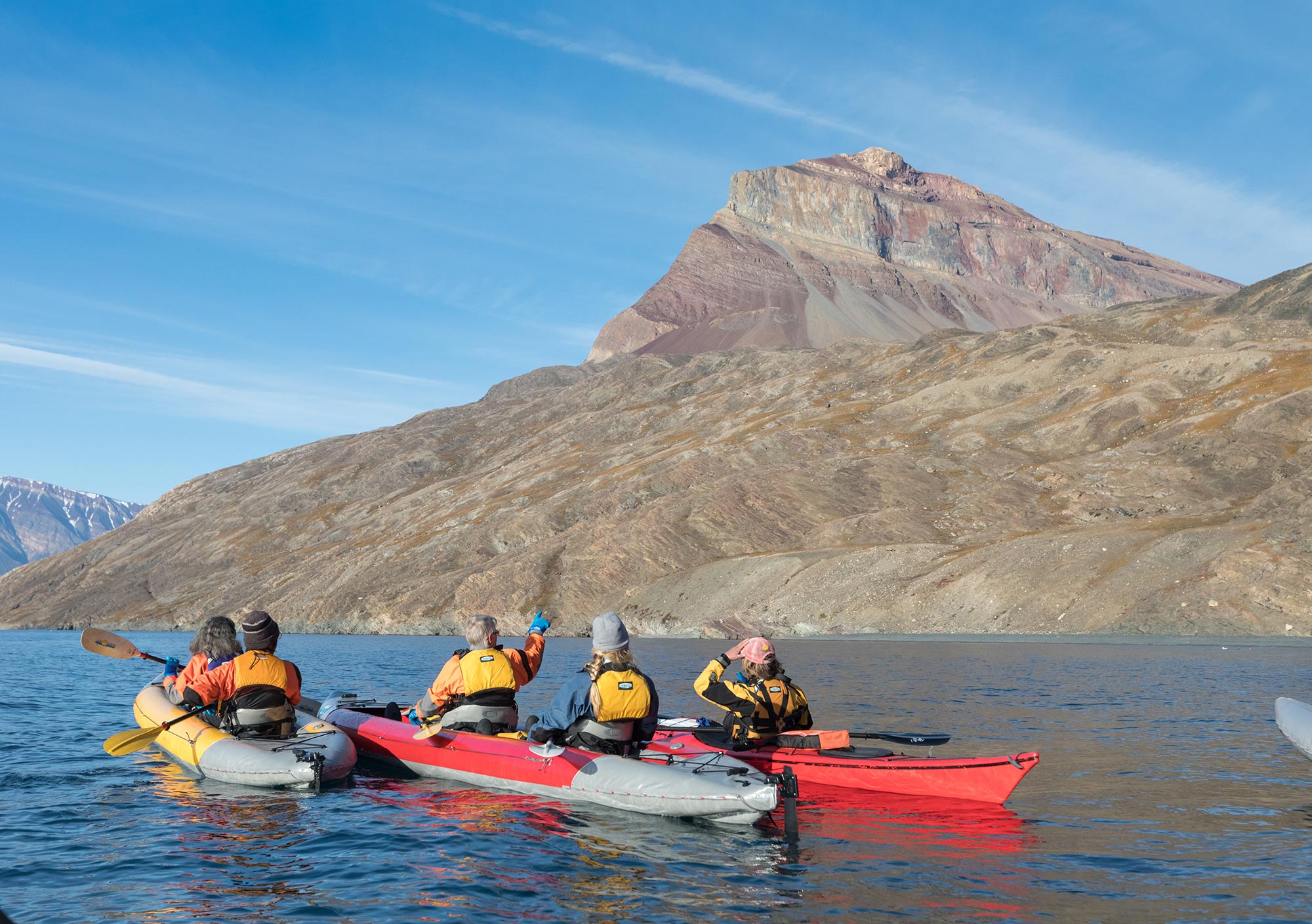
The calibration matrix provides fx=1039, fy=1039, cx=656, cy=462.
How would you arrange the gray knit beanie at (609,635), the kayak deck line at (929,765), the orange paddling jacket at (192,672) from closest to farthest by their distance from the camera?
the gray knit beanie at (609,635)
the kayak deck line at (929,765)
the orange paddling jacket at (192,672)

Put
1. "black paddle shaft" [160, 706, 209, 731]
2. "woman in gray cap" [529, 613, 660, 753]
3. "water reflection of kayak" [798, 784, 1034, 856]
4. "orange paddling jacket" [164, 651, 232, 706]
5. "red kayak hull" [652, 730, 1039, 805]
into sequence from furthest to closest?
"black paddle shaft" [160, 706, 209, 731]
"orange paddling jacket" [164, 651, 232, 706]
"red kayak hull" [652, 730, 1039, 805]
"woman in gray cap" [529, 613, 660, 753]
"water reflection of kayak" [798, 784, 1034, 856]

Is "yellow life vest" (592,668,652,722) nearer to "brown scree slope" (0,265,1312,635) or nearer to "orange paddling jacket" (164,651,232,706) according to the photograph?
"orange paddling jacket" (164,651,232,706)

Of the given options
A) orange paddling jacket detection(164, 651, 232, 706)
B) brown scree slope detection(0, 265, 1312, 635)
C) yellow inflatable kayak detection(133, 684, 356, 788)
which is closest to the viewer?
yellow inflatable kayak detection(133, 684, 356, 788)

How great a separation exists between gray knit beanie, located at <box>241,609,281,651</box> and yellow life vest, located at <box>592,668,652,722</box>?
5.75 meters

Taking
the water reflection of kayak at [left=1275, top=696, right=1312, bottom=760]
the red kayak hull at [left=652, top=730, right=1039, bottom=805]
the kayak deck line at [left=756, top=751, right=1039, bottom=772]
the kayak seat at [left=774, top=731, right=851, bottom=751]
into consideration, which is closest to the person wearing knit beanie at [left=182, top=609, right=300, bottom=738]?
the red kayak hull at [left=652, top=730, right=1039, bottom=805]

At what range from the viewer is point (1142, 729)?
86.3 feet

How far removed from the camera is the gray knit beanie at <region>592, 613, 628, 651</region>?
52.3 ft

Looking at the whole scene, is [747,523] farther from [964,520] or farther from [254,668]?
[254,668]

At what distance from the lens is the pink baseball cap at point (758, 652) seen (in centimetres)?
1795

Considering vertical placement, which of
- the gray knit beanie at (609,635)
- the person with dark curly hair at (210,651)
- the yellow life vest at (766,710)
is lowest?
the yellow life vest at (766,710)

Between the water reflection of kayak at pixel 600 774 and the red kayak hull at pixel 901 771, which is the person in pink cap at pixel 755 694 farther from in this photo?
the water reflection of kayak at pixel 600 774

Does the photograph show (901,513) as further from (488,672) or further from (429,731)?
(488,672)

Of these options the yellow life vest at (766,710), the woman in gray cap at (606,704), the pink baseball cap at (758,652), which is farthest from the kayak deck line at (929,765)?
the woman in gray cap at (606,704)

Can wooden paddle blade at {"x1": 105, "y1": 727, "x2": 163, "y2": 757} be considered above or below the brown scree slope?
below
